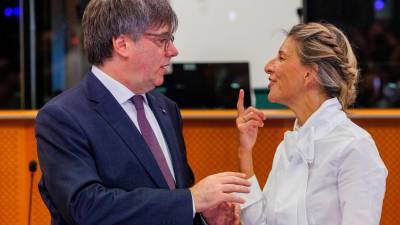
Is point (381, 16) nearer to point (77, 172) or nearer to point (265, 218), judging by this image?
point (265, 218)

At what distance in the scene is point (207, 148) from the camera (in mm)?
3359

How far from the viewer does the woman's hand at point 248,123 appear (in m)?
2.43

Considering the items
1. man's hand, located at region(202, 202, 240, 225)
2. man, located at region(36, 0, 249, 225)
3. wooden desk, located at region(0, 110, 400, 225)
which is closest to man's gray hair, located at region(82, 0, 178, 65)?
man, located at region(36, 0, 249, 225)

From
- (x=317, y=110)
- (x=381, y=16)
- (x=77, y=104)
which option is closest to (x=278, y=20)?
(x=381, y=16)

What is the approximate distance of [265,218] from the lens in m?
2.39

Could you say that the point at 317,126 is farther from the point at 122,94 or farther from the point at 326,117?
the point at 122,94

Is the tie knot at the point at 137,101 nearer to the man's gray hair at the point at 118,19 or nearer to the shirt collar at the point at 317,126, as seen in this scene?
the man's gray hair at the point at 118,19

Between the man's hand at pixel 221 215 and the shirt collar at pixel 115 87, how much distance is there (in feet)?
1.43

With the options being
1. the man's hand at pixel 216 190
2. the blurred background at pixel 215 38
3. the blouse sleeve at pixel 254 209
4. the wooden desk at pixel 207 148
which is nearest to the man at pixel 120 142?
the man's hand at pixel 216 190

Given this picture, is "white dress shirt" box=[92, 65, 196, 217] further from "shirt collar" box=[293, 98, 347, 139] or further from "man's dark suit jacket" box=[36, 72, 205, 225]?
"shirt collar" box=[293, 98, 347, 139]

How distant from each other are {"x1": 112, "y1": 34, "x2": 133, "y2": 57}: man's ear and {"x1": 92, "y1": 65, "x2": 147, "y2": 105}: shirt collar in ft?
0.27

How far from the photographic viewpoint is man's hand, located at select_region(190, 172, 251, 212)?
6.26 ft

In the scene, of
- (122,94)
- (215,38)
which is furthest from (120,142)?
(215,38)

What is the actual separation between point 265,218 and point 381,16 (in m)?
5.25
